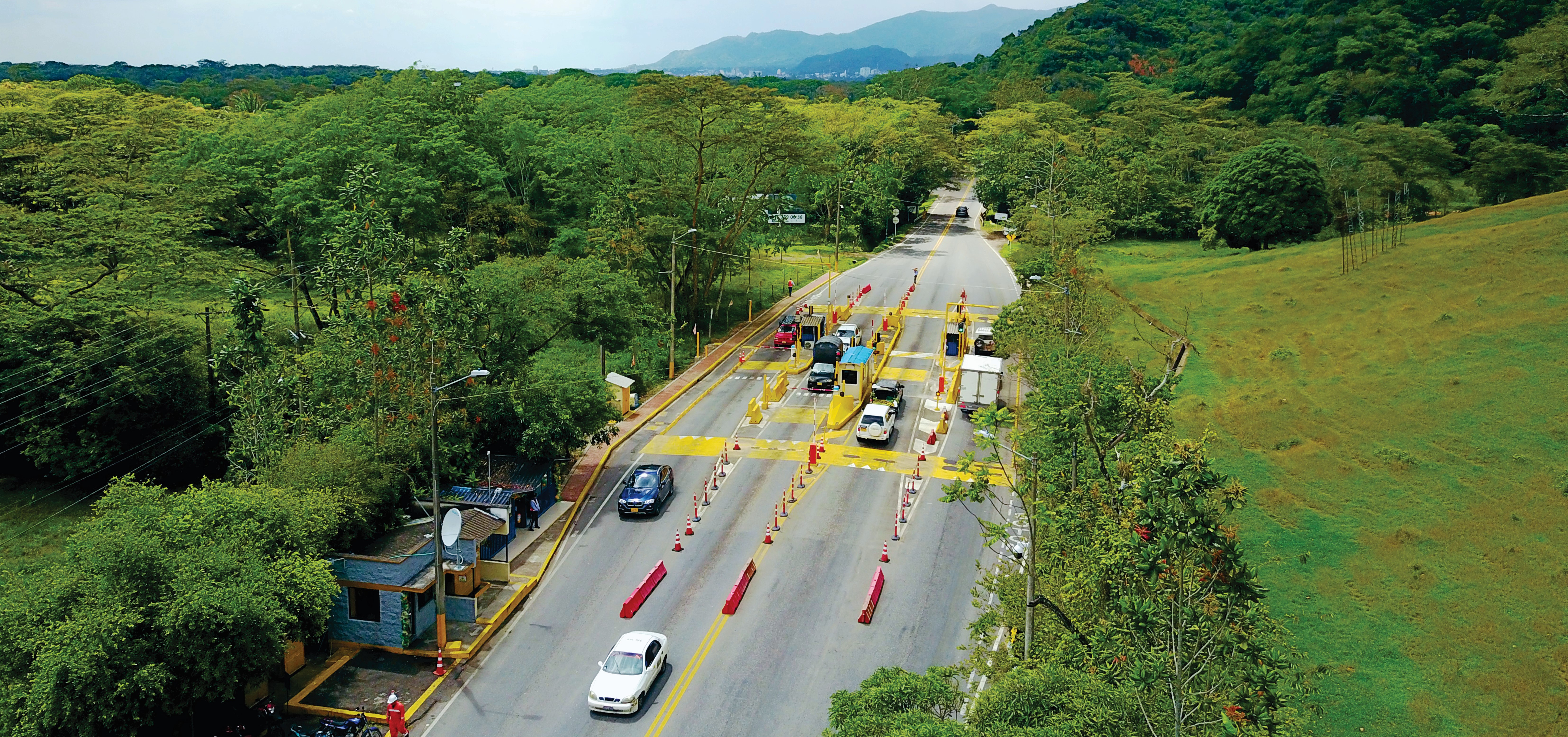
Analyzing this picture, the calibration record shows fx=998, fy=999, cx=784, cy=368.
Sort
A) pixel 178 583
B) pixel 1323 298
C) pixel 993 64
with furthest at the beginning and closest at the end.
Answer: pixel 993 64 < pixel 1323 298 < pixel 178 583

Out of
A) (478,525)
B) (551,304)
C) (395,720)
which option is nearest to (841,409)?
(551,304)

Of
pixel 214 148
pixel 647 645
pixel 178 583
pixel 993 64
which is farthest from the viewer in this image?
pixel 993 64

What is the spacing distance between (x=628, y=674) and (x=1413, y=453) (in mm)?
29231

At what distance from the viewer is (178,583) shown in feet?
71.8

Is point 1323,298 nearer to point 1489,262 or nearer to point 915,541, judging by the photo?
point 1489,262

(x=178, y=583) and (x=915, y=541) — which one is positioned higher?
(x=178, y=583)

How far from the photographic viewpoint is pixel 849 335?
54.5 metres

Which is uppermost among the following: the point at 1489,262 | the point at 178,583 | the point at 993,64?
the point at 993,64

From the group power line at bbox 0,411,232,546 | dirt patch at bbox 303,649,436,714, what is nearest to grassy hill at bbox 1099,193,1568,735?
dirt patch at bbox 303,649,436,714

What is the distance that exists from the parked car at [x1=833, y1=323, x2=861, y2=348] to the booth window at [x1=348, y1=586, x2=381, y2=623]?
94.4 ft

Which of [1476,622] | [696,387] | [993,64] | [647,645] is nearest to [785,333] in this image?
[696,387]

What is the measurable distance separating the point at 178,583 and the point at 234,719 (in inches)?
143

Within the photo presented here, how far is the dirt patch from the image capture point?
2478 centimetres

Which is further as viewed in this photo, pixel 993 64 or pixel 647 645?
pixel 993 64
